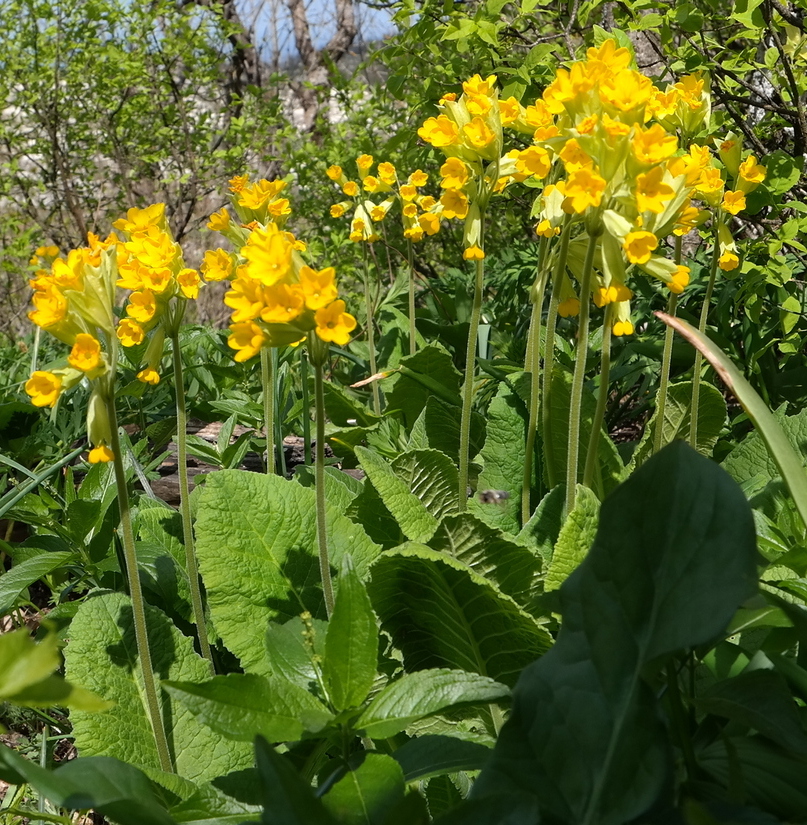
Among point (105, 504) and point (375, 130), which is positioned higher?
point (375, 130)

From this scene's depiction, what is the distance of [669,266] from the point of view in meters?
1.44

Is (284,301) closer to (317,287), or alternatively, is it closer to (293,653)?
(317,287)

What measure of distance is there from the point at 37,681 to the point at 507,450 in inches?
59.5

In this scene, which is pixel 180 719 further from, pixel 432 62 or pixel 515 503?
pixel 432 62

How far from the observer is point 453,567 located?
51.1 inches

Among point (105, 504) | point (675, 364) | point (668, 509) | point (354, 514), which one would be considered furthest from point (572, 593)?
point (675, 364)

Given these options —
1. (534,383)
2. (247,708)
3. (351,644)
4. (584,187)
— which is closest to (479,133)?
(584,187)

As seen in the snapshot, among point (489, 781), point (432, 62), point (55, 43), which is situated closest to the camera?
point (489, 781)

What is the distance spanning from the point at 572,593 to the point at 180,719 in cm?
84

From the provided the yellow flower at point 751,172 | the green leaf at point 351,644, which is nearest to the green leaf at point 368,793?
the green leaf at point 351,644

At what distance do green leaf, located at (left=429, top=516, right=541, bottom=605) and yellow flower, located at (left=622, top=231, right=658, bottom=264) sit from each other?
0.50 metres

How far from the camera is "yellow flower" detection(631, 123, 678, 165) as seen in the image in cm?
129

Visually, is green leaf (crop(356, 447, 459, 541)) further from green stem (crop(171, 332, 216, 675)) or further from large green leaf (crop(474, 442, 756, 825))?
large green leaf (crop(474, 442, 756, 825))

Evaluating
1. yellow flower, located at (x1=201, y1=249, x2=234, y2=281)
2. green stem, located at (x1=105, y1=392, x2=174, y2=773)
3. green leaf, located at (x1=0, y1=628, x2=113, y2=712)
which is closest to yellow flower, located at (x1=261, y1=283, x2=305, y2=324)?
green stem, located at (x1=105, y1=392, x2=174, y2=773)
